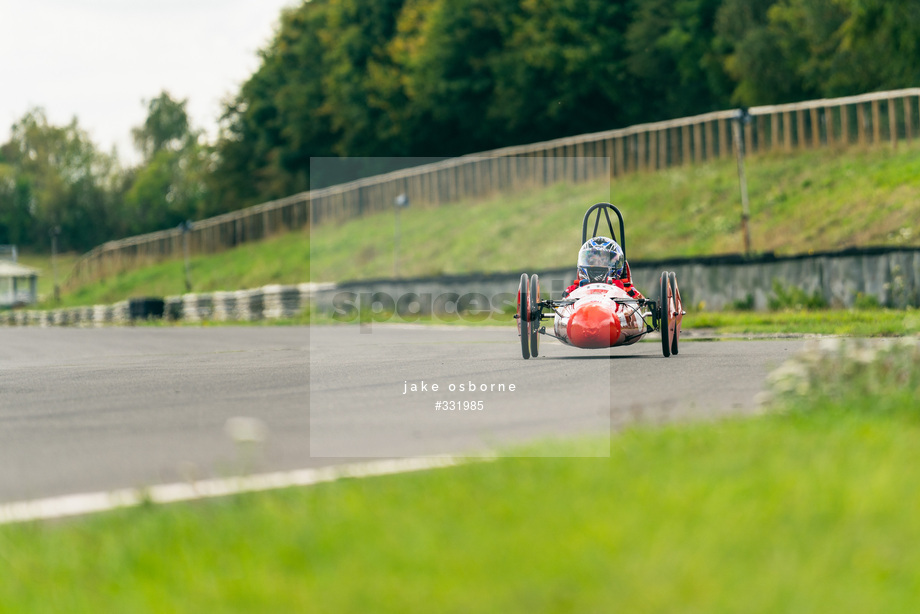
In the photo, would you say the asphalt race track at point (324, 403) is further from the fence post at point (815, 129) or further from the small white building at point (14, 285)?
the small white building at point (14, 285)

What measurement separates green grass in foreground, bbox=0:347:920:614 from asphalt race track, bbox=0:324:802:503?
4.57 feet

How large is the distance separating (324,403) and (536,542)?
18.5ft

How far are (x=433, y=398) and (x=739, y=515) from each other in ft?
17.8

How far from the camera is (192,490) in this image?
6148mm

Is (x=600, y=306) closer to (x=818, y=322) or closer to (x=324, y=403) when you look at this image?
(x=324, y=403)

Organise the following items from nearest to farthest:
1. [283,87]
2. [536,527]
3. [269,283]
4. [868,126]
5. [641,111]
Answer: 1. [536,527]
2. [868,126]
3. [269,283]
4. [641,111]
5. [283,87]

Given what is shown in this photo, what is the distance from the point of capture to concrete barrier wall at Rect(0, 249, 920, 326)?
883 inches

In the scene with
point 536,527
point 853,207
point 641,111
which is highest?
point 641,111

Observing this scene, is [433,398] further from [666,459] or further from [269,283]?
[269,283]

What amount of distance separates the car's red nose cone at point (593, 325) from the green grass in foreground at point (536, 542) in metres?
6.69

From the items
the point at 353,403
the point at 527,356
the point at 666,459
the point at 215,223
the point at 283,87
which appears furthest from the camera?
the point at 283,87

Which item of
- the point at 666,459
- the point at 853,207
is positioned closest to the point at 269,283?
the point at 853,207

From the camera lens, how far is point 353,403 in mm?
9906

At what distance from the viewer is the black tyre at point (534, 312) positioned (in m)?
13.4
